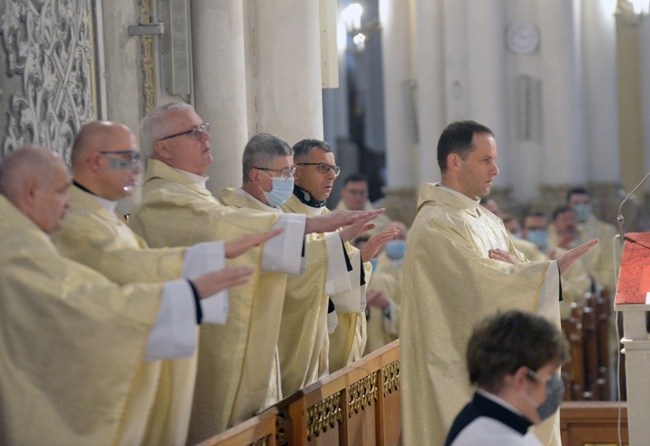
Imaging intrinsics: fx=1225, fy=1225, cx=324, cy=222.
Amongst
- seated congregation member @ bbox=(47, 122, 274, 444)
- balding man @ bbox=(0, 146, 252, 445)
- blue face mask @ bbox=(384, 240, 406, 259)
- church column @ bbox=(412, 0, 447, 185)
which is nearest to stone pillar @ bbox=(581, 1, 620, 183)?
church column @ bbox=(412, 0, 447, 185)

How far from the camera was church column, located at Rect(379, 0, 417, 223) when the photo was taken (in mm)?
15742

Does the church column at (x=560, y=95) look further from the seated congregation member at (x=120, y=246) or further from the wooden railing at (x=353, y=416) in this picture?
the seated congregation member at (x=120, y=246)

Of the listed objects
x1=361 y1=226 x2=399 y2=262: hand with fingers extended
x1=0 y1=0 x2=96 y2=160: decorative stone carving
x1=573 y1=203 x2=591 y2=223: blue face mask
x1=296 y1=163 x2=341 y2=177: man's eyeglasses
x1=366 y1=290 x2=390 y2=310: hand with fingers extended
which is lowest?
x1=366 y1=290 x2=390 y2=310: hand with fingers extended

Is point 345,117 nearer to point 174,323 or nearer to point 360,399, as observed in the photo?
point 360,399

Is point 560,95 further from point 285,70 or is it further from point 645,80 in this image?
point 285,70

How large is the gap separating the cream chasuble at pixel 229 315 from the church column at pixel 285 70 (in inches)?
128

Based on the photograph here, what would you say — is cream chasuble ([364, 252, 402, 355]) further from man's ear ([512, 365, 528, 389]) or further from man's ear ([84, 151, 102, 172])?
man's ear ([512, 365, 528, 389])

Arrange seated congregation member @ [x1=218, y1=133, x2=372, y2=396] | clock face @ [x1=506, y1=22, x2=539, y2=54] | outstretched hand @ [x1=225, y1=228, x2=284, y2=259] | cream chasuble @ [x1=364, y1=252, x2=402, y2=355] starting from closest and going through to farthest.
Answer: outstretched hand @ [x1=225, y1=228, x2=284, y2=259] → seated congregation member @ [x1=218, y1=133, x2=372, y2=396] → cream chasuble @ [x1=364, y1=252, x2=402, y2=355] → clock face @ [x1=506, y1=22, x2=539, y2=54]

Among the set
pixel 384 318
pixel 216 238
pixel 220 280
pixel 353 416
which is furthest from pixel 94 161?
pixel 384 318

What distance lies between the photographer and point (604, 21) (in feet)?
48.9

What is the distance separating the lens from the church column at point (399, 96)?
15742 millimetres

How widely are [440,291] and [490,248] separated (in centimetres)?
43

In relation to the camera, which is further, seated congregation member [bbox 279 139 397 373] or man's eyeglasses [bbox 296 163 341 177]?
man's eyeglasses [bbox 296 163 341 177]

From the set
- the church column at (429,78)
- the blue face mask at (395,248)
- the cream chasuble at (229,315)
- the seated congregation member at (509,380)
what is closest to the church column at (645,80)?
the church column at (429,78)
